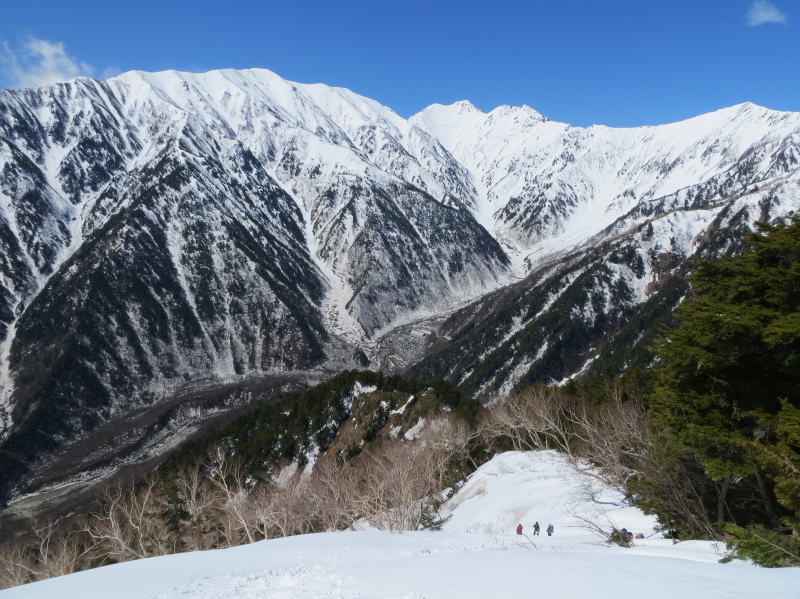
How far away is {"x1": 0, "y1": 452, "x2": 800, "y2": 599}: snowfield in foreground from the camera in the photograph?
13.8 metres

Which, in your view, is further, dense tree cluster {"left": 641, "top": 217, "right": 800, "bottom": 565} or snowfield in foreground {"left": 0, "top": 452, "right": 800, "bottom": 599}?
dense tree cluster {"left": 641, "top": 217, "right": 800, "bottom": 565}

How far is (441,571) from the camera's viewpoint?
1764cm

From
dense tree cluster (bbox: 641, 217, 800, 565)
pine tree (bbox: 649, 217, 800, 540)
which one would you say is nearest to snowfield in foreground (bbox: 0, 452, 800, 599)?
dense tree cluster (bbox: 641, 217, 800, 565)

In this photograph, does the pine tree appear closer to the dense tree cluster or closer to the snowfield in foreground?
the dense tree cluster

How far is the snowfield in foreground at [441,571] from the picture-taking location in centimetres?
1384

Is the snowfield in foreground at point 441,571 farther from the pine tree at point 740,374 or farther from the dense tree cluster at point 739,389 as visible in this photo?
the pine tree at point 740,374

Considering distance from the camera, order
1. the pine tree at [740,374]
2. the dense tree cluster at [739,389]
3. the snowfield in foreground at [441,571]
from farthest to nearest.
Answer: the pine tree at [740,374]
the dense tree cluster at [739,389]
the snowfield in foreground at [441,571]

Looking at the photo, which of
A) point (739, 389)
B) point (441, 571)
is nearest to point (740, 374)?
point (739, 389)

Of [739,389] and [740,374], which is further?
[740,374]

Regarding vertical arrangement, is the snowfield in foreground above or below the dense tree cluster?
below

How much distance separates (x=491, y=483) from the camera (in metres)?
47.3

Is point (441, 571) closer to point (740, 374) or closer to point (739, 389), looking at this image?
point (739, 389)

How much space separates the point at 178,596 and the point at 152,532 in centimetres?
3122

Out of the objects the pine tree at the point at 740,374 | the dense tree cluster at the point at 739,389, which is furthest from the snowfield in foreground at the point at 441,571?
the pine tree at the point at 740,374
